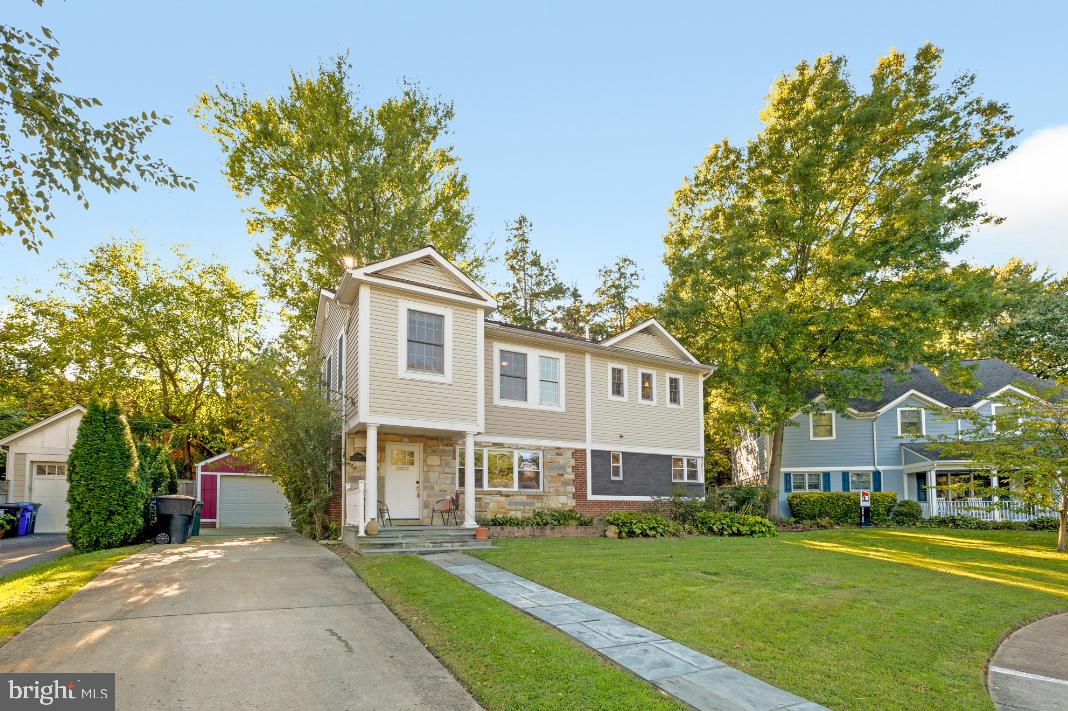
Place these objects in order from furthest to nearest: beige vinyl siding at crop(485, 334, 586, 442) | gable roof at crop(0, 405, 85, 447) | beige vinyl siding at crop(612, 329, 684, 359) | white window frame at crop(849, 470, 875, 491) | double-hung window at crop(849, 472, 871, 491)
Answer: double-hung window at crop(849, 472, 871, 491) → white window frame at crop(849, 470, 875, 491) → gable roof at crop(0, 405, 85, 447) → beige vinyl siding at crop(612, 329, 684, 359) → beige vinyl siding at crop(485, 334, 586, 442)

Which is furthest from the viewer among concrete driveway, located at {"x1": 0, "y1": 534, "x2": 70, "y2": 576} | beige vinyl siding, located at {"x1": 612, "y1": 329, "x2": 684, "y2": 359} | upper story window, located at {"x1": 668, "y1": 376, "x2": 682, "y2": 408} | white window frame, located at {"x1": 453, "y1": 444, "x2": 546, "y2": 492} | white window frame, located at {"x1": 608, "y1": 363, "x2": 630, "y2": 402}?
upper story window, located at {"x1": 668, "y1": 376, "x2": 682, "y2": 408}

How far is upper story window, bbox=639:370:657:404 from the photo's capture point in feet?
69.1

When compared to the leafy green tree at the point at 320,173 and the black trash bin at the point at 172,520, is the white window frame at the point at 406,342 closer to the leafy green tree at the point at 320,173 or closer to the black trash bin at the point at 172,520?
the black trash bin at the point at 172,520

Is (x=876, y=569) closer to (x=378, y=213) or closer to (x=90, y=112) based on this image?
(x=90, y=112)

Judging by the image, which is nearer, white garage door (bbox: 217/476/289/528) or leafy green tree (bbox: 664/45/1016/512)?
leafy green tree (bbox: 664/45/1016/512)

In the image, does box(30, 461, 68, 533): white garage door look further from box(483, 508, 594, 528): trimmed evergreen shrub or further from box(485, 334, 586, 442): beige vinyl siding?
box(483, 508, 594, 528): trimmed evergreen shrub

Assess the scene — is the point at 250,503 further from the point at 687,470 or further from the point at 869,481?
the point at 869,481

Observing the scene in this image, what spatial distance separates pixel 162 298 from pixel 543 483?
19.6 meters

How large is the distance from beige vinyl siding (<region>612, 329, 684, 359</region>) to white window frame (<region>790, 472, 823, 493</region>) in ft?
39.4

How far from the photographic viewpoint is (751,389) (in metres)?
23.0

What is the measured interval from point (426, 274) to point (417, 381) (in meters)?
2.62

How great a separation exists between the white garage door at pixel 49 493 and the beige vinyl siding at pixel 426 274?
15.8 m

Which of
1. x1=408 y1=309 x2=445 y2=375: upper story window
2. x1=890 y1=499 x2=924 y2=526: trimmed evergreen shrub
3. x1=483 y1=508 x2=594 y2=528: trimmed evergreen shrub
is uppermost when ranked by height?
x1=408 y1=309 x2=445 y2=375: upper story window

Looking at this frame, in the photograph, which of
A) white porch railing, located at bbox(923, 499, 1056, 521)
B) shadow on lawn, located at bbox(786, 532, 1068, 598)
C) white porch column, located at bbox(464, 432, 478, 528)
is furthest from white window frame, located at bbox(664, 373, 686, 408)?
white porch railing, located at bbox(923, 499, 1056, 521)
